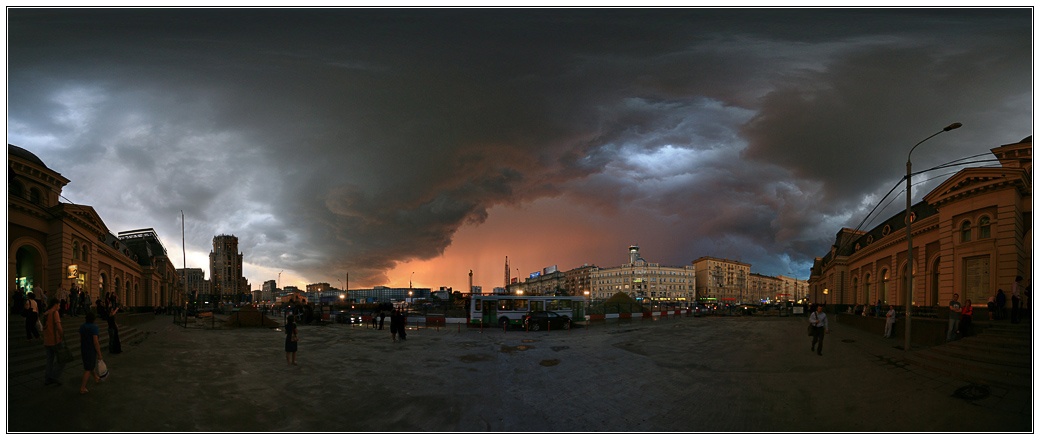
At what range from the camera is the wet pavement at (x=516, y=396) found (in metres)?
8.56

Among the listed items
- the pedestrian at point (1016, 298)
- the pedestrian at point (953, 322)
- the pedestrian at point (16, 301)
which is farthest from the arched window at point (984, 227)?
the pedestrian at point (16, 301)

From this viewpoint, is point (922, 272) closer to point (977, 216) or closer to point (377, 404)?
point (977, 216)

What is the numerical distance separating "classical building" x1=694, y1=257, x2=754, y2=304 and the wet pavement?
86660mm

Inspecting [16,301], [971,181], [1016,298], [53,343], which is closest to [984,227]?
A: [971,181]

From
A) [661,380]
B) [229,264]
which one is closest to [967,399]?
[661,380]

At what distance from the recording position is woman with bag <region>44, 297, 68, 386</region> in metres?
9.92

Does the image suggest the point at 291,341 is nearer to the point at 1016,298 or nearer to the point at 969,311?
the point at 969,311

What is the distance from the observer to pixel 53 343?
9.91 m

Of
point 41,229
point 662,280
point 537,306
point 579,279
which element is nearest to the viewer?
point 41,229

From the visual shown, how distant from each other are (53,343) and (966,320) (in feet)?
82.0

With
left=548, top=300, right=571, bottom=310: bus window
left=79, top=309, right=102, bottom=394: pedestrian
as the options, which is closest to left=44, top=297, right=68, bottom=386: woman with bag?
left=79, top=309, right=102, bottom=394: pedestrian

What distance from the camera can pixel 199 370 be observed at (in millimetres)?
13320

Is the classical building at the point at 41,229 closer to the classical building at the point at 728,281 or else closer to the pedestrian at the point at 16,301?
the pedestrian at the point at 16,301

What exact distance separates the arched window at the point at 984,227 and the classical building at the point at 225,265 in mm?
200873
